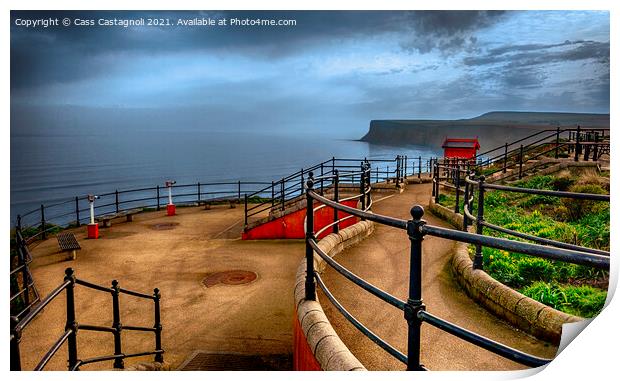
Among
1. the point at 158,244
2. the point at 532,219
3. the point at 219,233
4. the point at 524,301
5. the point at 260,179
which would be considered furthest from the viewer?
the point at 260,179

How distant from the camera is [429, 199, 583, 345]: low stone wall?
238 cm

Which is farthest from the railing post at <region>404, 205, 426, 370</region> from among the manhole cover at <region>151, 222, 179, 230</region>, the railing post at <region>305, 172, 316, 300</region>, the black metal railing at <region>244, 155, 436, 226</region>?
the manhole cover at <region>151, 222, 179, 230</region>

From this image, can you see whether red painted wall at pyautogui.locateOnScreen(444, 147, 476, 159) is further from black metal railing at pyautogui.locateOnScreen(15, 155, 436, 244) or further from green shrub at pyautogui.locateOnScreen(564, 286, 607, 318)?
green shrub at pyautogui.locateOnScreen(564, 286, 607, 318)

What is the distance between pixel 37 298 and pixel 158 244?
312 cm

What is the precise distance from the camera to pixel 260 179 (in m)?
43.0

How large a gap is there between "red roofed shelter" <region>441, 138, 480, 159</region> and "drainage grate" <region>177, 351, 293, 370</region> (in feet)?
60.4

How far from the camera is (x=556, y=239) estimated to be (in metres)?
4.46

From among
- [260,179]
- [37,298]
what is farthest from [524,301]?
[260,179]

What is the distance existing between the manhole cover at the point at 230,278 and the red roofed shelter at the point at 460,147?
16304 mm
